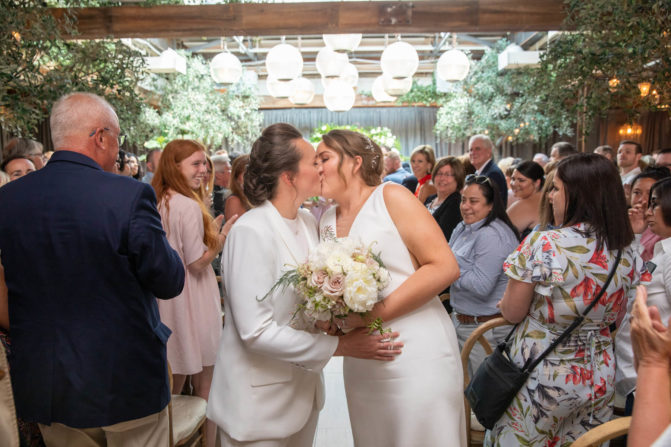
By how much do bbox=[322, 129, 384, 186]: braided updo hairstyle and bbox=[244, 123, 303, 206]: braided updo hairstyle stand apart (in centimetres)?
18

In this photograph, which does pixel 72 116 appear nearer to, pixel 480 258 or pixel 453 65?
pixel 480 258

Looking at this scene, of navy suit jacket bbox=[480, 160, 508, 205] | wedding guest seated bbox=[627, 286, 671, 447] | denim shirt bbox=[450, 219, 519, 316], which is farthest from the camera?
navy suit jacket bbox=[480, 160, 508, 205]

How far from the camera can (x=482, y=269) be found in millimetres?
3127

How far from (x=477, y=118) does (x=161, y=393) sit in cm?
1165

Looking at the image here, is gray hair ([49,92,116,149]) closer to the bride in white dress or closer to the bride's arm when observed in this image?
the bride in white dress

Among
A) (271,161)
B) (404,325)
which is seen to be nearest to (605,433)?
(404,325)

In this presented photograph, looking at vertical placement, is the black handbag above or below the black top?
below

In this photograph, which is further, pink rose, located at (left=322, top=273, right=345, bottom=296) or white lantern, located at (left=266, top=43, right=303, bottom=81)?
white lantern, located at (left=266, top=43, right=303, bottom=81)

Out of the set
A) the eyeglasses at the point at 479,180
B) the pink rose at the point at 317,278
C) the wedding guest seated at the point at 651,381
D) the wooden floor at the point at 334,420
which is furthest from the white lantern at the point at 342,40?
the wedding guest seated at the point at 651,381

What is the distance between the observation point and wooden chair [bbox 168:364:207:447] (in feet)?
7.72

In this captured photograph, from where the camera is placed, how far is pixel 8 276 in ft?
5.84

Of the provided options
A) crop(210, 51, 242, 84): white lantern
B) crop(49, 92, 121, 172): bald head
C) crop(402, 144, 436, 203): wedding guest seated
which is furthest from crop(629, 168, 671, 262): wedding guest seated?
crop(210, 51, 242, 84): white lantern

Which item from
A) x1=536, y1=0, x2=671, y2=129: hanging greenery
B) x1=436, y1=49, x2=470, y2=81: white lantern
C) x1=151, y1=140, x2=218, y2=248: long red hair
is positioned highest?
x1=436, y1=49, x2=470, y2=81: white lantern

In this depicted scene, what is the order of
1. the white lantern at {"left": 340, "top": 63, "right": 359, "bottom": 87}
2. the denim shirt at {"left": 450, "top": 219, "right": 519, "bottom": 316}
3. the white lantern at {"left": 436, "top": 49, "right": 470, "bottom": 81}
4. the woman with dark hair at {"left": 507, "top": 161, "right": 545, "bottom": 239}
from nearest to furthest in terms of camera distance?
the denim shirt at {"left": 450, "top": 219, "right": 519, "bottom": 316}, the woman with dark hair at {"left": 507, "top": 161, "right": 545, "bottom": 239}, the white lantern at {"left": 436, "top": 49, "right": 470, "bottom": 81}, the white lantern at {"left": 340, "top": 63, "right": 359, "bottom": 87}
